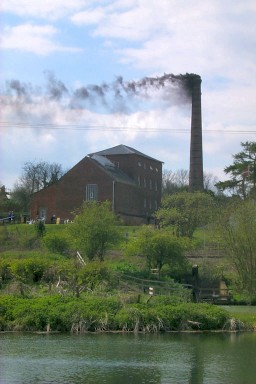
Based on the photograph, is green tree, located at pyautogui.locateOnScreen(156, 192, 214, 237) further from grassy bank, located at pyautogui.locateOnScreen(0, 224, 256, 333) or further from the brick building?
grassy bank, located at pyautogui.locateOnScreen(0, 224, 256, 333)

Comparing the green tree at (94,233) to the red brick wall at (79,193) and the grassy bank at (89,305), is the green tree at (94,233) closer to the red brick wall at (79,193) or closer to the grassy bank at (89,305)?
the grassy bank at (89,305)

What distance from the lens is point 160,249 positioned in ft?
170

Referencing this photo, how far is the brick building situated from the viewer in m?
85.6

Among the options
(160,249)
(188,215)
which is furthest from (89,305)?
(188,215)

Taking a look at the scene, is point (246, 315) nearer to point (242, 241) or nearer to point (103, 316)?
point (242, 241)

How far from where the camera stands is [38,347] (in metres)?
28.2

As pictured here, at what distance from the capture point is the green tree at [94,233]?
53.3m

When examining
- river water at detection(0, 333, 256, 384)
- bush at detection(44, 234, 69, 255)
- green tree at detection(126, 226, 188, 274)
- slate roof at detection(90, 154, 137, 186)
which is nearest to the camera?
river water at detection(0, 333, 256, 384)

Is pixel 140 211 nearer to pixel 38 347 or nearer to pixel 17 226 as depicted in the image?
pixel 17 226

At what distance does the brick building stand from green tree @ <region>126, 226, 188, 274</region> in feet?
98.7

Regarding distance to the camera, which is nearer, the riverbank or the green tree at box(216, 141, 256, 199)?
the riverbank

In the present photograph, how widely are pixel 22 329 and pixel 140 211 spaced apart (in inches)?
2351

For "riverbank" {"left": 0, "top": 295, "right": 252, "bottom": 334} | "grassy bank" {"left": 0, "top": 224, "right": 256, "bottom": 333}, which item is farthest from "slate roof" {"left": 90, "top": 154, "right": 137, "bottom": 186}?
"riverbank" {"left": 0, "top": 295, "right": 252, "bottom": 334}

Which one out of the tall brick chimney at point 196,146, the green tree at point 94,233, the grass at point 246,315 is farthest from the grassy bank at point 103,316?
the tall brick chimney at point 196,146
